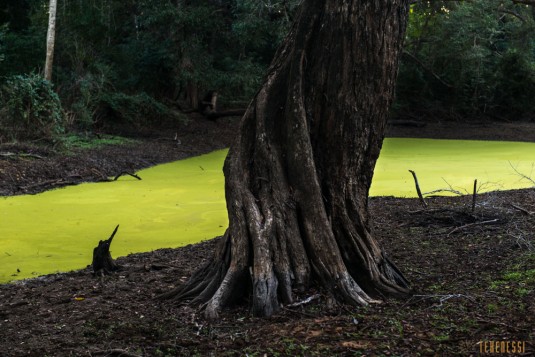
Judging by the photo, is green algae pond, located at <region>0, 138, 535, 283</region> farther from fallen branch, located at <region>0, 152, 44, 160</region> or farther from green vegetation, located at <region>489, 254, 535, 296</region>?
green vegetation, located at <region>489, 254, 535, 296</region>

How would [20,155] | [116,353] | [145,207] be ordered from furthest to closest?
[20,155], [145,207], [116,353]

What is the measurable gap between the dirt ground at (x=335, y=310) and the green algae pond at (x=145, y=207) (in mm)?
802

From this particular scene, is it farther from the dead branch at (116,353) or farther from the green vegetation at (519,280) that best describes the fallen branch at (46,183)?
the green vegetation at (519,280)

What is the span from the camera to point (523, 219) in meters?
5.68

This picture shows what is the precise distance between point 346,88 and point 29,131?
8.30 meters

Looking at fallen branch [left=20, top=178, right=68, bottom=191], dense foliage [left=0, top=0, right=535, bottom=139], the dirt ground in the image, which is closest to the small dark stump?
the dirt ground

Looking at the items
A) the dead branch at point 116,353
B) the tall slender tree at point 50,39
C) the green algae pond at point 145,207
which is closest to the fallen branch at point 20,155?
the green algae pond at point 145,207

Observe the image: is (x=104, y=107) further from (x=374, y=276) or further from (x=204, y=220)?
(x=374, y=276)

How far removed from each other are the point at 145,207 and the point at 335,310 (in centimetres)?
493

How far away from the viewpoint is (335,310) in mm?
3490

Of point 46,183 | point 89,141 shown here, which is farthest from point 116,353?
point 89,141

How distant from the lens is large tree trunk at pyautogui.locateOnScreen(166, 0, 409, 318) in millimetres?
3725

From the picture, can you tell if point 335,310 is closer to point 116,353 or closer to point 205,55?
point 116,353

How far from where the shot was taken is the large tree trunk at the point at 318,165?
3725 mm
